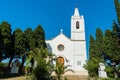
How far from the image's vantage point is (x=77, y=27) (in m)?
44.6

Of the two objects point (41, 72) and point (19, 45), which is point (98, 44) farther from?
point (41, 72)

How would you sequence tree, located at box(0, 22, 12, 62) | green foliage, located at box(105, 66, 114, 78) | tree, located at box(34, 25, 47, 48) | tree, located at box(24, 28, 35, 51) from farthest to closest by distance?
tree, located at box(34, 25, 47, 48), tree, located at box(24, 28, 35, 51), tree, located at box(0, 22, 12, 62), green foliage, located at box(105, 66, 114, 78)

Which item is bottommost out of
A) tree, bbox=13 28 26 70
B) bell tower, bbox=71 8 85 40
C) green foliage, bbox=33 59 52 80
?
green foliage, bbox=33 59 52 80

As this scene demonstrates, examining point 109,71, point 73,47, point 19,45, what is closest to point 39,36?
point 19,45

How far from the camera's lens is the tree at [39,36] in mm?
38062

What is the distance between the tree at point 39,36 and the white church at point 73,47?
4.29 m

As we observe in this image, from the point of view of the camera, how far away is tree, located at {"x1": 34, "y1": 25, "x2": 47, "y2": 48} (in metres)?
38.1

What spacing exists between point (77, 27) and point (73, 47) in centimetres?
430

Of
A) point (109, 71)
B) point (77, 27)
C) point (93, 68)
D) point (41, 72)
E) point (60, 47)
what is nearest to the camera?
point (41, 72)

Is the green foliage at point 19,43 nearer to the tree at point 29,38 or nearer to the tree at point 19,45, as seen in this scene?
the tree at point 19,45

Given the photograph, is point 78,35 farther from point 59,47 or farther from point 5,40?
point 5,40

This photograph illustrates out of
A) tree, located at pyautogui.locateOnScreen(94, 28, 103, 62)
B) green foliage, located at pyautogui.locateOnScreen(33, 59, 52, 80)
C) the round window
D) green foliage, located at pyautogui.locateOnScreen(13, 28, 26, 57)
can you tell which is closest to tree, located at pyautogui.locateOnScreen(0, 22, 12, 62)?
green foliage, located at pyautogui.locateOnScreen(13, 28, 26, 57)

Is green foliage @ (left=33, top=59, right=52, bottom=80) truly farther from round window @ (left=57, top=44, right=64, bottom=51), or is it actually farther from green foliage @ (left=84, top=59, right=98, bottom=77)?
round window @ (left=57, top=44, right=64, bottom=51)

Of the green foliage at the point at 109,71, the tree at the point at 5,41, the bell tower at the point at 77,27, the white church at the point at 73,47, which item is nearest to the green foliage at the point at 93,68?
the green foliage at the point at 109,71
